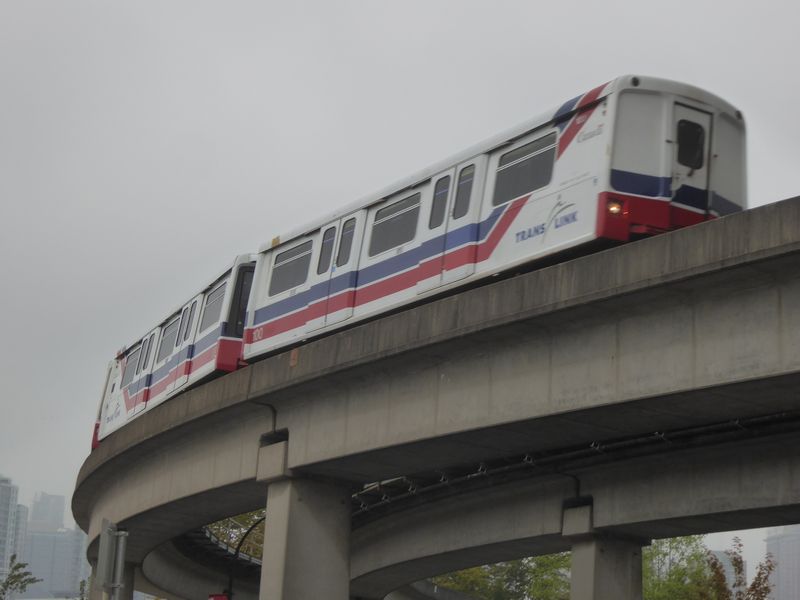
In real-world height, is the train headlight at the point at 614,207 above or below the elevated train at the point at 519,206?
below

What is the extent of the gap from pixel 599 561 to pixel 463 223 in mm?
6171

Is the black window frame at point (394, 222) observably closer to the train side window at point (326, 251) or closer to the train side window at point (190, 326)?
the train side window at point (326, 251)

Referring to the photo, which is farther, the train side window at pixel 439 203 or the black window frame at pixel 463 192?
the train side window at pixel 439 203

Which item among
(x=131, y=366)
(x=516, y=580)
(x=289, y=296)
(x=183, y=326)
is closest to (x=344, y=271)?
(x=289, y=296)

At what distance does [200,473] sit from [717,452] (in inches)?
352

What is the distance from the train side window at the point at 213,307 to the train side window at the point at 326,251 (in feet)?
15.7

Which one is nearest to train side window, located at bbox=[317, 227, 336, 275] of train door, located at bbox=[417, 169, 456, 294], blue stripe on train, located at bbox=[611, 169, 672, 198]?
train door, located at bbox=[417, 169, 456, 294]

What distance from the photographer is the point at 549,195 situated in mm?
16891

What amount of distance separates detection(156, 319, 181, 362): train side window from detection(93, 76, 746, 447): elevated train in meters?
6.35

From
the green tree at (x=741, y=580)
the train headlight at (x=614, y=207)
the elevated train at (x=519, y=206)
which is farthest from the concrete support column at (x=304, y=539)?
the green tree at (x=741, y=580)

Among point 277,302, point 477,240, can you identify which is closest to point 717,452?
point 477,240

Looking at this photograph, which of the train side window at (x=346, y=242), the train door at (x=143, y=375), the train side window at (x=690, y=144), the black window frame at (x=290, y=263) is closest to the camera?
the train side window at (x=690, y=144)

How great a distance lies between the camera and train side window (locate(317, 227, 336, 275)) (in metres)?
21.7

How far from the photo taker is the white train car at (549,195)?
16.3 m
